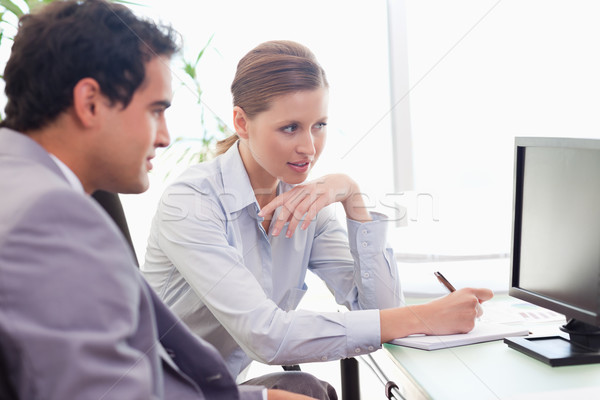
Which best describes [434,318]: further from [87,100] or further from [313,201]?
[87,100]

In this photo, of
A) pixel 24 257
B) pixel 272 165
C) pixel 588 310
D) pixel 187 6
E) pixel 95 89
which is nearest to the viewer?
pixel 24 257

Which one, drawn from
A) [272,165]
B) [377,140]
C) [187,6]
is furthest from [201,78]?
[272,165]

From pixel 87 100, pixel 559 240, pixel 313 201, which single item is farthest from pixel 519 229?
pixel 87 100

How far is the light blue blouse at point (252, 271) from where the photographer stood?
1.22m

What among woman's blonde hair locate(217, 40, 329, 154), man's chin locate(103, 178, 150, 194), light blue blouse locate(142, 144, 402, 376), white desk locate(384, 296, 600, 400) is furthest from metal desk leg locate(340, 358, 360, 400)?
man's chin locate(103, 178, 150, 194)

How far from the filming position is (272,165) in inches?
61.0

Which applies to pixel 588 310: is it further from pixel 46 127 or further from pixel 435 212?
pixel 435 212

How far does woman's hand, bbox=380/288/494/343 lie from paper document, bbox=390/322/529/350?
0.05ft

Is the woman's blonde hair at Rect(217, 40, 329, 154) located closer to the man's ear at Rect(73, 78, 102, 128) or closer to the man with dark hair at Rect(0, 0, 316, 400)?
the man with dark hair at Rect(0, 0, 316, 400)

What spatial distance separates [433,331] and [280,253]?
0.54 meters

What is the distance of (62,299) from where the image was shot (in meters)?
0.55

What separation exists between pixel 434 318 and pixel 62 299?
33.9 inches

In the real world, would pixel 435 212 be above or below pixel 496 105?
below

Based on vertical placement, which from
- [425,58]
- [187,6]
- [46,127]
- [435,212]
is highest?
[187,6]
